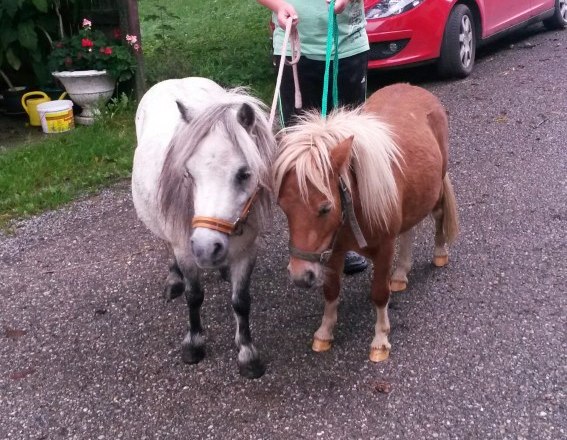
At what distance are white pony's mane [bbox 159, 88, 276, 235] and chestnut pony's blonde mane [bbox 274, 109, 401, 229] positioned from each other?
72mm

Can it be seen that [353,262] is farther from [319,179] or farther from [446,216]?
[319,179]

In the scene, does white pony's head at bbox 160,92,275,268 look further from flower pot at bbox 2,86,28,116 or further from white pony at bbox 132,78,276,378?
flower pot at bbox 2,86,28,116

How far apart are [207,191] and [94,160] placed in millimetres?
3731

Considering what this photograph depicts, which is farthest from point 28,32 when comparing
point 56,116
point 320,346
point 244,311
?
point 320,346

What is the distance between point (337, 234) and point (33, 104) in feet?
16.9

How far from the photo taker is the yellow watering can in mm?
6781

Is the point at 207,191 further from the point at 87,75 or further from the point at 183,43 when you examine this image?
the point at 183,43

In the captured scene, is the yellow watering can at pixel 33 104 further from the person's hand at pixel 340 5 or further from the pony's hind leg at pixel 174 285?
the person's hand at pixel 340 5

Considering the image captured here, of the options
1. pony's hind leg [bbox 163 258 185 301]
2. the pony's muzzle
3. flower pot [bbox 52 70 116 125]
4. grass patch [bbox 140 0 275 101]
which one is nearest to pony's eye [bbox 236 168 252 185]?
the pony's muzzle

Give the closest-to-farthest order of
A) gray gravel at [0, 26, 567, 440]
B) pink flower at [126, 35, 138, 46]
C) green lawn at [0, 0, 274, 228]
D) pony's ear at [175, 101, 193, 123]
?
pony's ear at [175, 101, 193, 123], gray gravel at [0, 26, 567, 440], green lawn at [0, 0, 274, 228], pink flower at [126, 35, 138, 46]

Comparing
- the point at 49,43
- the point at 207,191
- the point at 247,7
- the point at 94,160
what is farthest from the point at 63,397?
the point at 247,7

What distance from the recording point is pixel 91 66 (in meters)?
6.66

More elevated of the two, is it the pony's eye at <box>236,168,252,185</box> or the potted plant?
the pony's eye at <box>236,168,252,185</box>

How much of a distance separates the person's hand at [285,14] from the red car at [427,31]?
410cm
